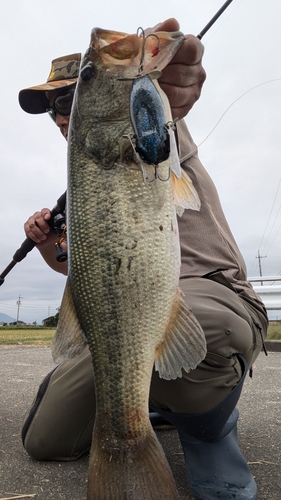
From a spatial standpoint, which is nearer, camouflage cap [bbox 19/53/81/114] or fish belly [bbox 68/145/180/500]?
fish belly [bbox 68/145/180/500]

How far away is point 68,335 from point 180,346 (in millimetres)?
495

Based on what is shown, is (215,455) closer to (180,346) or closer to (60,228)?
(180,346)

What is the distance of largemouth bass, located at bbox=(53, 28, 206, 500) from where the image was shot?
163cm

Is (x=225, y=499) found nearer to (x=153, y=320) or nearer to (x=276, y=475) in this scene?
(x=276, y=475)

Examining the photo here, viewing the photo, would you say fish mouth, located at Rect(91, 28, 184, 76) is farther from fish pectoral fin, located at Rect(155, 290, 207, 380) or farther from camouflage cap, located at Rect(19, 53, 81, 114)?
camouflage cap, located at Rect(19, 53, 81, 114)

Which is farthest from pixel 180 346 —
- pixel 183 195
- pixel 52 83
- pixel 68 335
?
pixel 52 83

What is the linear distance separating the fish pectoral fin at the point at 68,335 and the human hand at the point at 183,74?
1.20 m

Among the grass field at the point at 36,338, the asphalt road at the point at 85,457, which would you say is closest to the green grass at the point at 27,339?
the grass field at the point at 36,338

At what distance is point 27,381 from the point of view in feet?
15.8

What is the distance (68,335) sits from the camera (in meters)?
1.80

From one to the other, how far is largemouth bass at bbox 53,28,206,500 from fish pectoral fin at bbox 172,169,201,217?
6 centimetres

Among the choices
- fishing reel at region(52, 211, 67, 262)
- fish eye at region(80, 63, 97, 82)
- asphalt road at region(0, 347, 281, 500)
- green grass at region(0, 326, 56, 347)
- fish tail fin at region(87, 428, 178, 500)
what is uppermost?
fish eye at region(80, 63, 97, 82)

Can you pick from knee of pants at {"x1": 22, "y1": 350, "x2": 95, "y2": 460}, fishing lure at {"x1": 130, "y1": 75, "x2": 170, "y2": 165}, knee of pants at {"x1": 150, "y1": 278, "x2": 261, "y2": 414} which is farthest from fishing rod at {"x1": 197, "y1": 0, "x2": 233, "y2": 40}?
knee of pants at {"x1": 22, "y1": 350, "x2": 95, "y2": 460}

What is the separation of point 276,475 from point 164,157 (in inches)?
66.7
